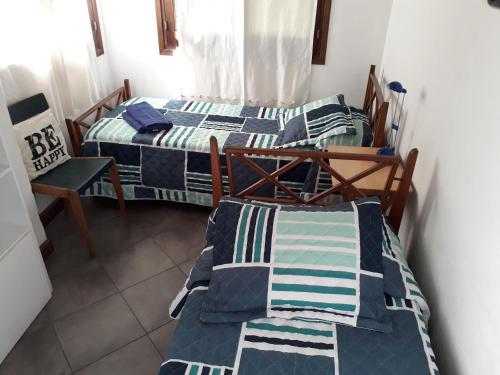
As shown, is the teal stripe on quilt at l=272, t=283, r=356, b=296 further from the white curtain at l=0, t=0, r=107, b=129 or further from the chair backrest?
the white curtain at l=0, t=0, r=107, b=129

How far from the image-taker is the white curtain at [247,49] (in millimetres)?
3117

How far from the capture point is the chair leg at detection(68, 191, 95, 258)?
2330 millimetres

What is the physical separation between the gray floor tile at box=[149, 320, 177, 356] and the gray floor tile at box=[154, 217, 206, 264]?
0.51 m

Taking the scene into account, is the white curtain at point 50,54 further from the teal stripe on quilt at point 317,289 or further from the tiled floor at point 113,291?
the teal stripe on quilt at point 317,289

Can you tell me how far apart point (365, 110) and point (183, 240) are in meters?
1.80

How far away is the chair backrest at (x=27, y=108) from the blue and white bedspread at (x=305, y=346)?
66.9 inches

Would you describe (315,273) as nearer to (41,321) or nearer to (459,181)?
(459,181)

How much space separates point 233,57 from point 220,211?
2.01 m

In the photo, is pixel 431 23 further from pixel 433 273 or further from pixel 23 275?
pixel 23 275

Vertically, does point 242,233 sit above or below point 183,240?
above

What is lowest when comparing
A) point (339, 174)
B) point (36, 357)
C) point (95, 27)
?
point (36, 357)

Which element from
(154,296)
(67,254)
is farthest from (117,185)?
(154,296)

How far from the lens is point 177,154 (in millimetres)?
2777

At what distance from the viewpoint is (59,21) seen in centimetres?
271
